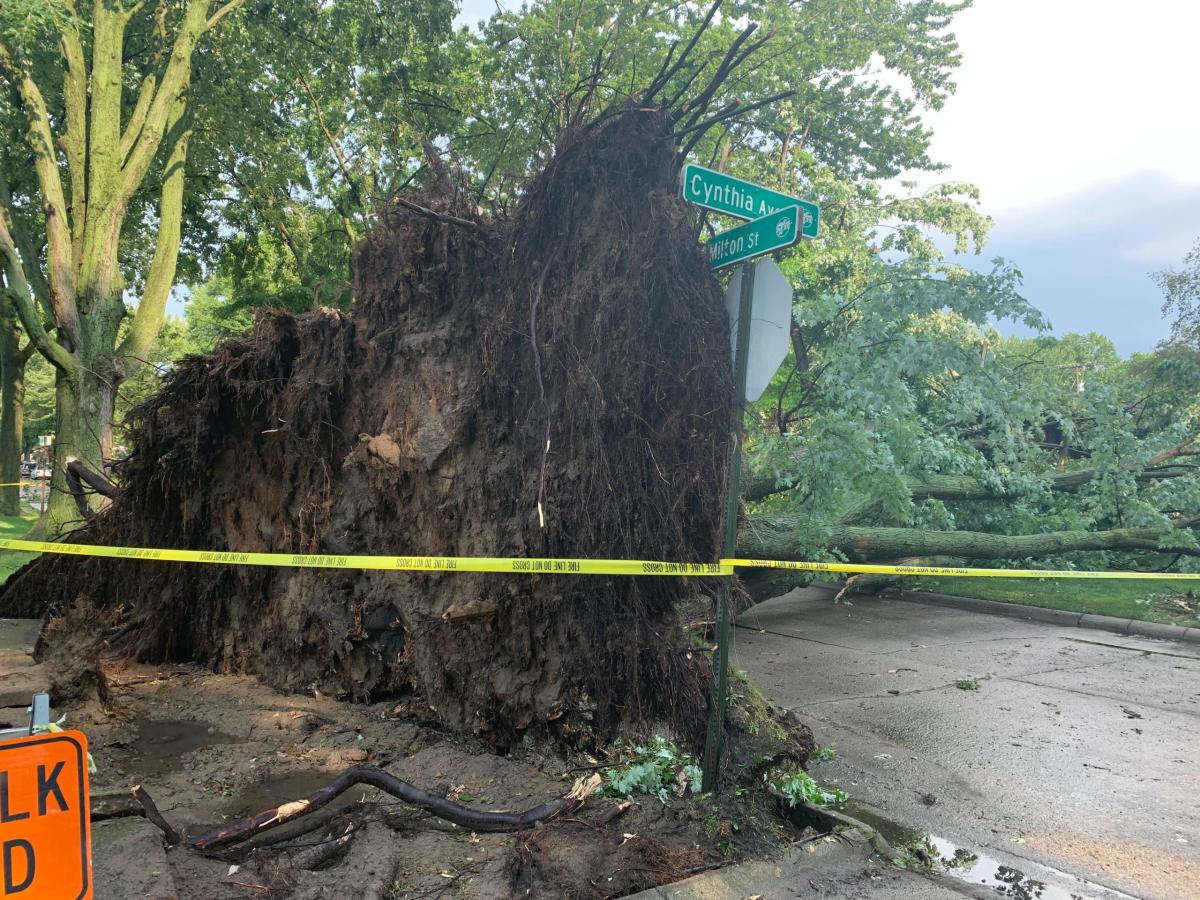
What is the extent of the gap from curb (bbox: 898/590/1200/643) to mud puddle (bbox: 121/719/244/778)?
32.7ft

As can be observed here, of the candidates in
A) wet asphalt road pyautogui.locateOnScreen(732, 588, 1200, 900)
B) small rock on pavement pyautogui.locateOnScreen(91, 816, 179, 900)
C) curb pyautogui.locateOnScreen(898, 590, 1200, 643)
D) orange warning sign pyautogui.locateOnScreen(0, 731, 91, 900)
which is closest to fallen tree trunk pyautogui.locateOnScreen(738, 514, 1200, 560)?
curb pyautogui.locateOnScreen(898, 590, 1200, 643)

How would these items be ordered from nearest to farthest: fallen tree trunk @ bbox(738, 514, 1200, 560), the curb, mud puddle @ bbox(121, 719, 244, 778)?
mud puddle @ bbox(121, 719, 244, 778), the curb, fallen tree trunk @ bbox(738, 514, 1200, 560)

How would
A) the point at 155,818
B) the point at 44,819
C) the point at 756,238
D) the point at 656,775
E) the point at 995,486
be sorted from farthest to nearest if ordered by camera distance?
the point at 995,486 → the point at 656,775 → the point at 756,238 → the point at 155,818 → the point at 44,819

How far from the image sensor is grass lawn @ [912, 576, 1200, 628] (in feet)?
34.0

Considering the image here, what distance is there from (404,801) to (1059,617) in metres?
9.70

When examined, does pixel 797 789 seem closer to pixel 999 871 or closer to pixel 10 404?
pixel 999 871

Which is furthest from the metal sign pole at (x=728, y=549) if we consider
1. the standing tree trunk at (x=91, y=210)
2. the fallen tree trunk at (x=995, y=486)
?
the standing tree trunk at (x=91, y=210)

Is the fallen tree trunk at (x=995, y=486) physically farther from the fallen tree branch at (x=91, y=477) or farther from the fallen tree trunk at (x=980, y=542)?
the fallen tree branch at (x=91, y=477)

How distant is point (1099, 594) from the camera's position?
1179cm

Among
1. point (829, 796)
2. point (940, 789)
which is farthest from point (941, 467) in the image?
point (829, 796)

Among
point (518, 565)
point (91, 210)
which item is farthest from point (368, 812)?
point (91, 210)

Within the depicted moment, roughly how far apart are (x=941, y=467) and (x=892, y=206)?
10.6 m

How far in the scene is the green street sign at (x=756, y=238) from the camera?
3582 mm

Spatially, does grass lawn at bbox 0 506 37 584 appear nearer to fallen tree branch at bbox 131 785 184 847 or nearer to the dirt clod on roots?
the dirt clod on roots
